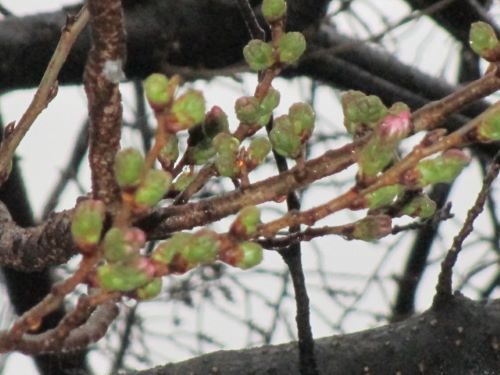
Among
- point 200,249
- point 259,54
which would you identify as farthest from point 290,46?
point 200,249

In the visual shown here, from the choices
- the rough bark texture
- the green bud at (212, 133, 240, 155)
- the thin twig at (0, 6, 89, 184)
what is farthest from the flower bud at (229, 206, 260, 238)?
the rough bark texture

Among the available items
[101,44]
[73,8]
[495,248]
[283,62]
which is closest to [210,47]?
[73,8]

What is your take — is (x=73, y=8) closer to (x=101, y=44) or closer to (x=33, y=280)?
(x=33, y=280)

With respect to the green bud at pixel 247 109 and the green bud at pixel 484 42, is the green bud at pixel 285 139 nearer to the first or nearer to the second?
the green bud at pixel 247 109

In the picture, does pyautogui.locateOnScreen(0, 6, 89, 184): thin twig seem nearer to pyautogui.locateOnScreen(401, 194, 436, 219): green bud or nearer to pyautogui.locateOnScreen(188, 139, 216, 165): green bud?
pyautogui.locateOnScreen(188, 139, 216, 165): green bud

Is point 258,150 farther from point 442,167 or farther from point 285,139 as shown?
point 442,167

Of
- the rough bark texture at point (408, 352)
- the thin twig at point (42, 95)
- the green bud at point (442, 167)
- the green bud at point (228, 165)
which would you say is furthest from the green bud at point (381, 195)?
the rough bark texture at point (408, 352)
